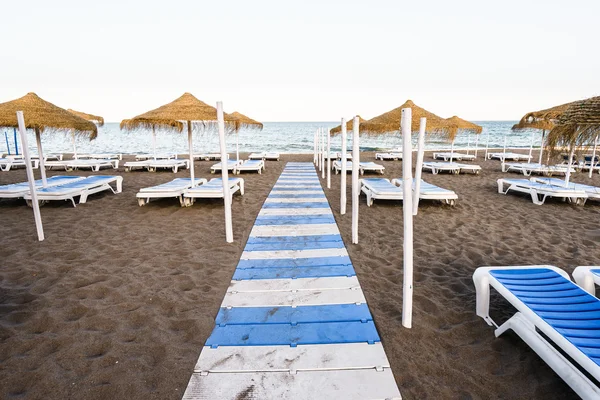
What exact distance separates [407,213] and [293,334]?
1376 millimetres

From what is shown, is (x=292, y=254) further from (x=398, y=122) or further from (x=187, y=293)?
(x=398, y=122)

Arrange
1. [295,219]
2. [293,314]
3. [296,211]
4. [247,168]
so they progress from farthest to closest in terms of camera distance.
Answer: [247,168] → [296,211] → [295,219] → [293,314]

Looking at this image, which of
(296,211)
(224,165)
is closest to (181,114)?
(224,165)

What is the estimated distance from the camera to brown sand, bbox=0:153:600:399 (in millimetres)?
2125

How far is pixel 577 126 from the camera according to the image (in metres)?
2.71

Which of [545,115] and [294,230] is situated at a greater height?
[545,115]

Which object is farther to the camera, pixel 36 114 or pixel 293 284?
pixel 36 114

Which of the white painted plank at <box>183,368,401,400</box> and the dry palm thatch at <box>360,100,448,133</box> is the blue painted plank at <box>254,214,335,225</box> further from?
the white painted plank at <box>183,368,401,400</box>

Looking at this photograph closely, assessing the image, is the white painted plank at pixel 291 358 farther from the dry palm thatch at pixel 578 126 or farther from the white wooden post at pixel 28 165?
the white wooden post at pixel 28 165

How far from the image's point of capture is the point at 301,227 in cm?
555

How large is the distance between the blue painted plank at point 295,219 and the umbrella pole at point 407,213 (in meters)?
3.22

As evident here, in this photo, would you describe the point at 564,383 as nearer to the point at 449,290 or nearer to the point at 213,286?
the point at 449,290

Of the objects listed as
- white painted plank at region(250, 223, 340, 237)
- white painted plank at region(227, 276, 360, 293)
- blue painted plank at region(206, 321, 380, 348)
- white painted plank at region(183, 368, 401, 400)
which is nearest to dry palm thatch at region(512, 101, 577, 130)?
white painted plank at region(250, 223, 340, 237)

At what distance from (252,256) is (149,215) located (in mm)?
3385
